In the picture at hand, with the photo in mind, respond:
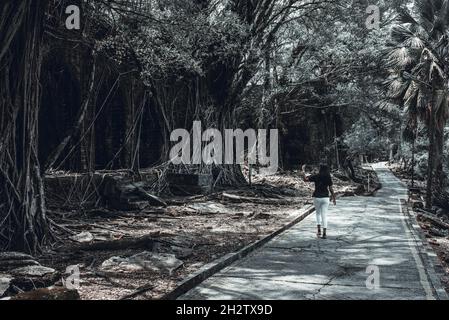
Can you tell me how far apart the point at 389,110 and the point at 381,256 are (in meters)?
20.1

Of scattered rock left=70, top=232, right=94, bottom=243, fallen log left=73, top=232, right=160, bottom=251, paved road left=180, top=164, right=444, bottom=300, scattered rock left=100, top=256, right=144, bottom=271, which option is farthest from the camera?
scattered rock left=70, top=232, right=94, bottom=243

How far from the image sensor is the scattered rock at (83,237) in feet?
29.2

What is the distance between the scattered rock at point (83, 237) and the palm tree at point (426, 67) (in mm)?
12044

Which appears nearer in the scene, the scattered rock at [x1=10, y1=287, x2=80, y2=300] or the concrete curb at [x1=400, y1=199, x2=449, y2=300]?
the scattered rock at [x1=10, y1=287, x2=80, y2=300]

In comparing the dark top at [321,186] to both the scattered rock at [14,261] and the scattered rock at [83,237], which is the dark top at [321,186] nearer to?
the scattered rock at [83,237]

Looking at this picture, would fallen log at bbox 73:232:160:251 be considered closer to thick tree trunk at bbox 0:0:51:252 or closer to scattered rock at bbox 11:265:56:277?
thick tree trunk at bbox 0:0:51:252

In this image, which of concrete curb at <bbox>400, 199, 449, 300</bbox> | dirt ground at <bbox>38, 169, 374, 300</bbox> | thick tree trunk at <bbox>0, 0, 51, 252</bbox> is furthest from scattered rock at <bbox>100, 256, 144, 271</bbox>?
concrete curb at <bbox>400, 199, 449, 300</bbox>

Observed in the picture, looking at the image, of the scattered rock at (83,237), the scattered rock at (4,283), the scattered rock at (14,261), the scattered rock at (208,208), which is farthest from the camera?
the scattered rock at (208,208)

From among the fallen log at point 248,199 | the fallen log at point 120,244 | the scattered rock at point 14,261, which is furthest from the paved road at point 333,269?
the fallen log at point 248,199

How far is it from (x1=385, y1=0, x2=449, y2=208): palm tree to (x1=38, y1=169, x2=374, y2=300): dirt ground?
5562 mm

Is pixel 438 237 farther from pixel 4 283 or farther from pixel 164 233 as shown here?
pixel 4 283

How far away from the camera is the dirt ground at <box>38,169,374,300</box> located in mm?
6273
